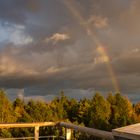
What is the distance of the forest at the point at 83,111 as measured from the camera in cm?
5934

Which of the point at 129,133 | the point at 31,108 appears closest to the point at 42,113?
the point at 31,108

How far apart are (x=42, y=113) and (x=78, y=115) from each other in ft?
30.0

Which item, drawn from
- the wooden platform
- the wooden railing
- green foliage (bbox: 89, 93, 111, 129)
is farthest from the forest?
the wooden platform

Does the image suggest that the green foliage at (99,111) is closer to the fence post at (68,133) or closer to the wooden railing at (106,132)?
the wooden railing at (106,132)

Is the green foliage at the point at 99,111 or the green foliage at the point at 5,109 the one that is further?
the green foliage at the point at 99,111

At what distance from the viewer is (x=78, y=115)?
65.4 metres

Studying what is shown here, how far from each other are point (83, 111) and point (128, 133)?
6405 centimetres

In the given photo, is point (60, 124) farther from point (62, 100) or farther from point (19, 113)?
point (62, 100)

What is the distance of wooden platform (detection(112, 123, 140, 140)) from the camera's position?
2.08 m

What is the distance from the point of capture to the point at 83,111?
65.7m

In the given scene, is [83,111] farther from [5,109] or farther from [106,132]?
[106,132]

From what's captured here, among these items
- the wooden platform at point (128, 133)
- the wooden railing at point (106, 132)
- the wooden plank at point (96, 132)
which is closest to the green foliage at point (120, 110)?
the wooden railing at point (106, 132)

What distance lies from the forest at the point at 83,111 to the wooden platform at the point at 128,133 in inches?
2178

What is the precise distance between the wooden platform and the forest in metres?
55.3
